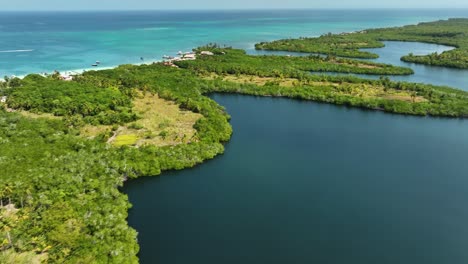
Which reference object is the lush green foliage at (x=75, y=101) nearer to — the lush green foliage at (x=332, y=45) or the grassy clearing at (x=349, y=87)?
the grassy clearing at (x=349, y=87)

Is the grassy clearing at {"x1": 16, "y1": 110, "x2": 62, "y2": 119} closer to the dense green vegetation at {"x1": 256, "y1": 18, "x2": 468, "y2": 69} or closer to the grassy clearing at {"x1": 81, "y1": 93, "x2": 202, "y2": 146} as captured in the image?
the grassy clearing at {"x1": 81, "y1": 93, "x2": 202, "y2": 146}

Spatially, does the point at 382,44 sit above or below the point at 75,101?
above

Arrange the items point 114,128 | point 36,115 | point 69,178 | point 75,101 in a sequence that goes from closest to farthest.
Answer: point 69,178, point 114,128, point 36,115, point 75,101

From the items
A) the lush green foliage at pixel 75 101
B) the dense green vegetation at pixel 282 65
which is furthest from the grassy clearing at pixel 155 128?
the dense green vegetation at pixel 282 65

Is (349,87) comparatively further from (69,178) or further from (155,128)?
(69,178)

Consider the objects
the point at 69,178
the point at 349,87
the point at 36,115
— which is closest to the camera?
the point at 69,178

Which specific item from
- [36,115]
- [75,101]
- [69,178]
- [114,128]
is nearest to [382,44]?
[114,128]
